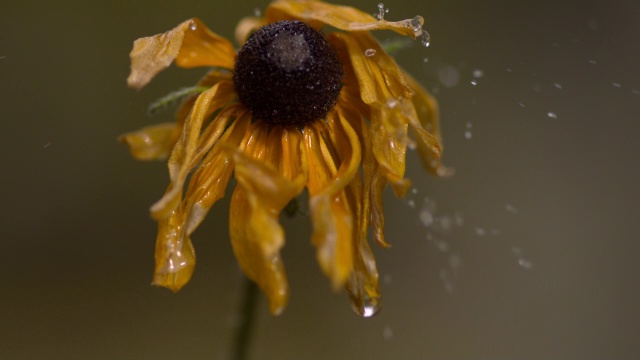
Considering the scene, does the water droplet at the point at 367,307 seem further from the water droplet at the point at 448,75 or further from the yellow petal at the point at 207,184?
the water droplet at the point at 448,75

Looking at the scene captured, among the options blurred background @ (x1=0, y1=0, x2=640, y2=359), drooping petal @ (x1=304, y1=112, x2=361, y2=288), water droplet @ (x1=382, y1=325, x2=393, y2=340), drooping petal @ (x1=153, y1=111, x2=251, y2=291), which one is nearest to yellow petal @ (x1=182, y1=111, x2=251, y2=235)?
drooping petal @ (x1=153, y1=111, x2=251, y2=291)

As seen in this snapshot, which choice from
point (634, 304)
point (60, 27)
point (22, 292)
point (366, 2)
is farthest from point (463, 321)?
point (60, 27)

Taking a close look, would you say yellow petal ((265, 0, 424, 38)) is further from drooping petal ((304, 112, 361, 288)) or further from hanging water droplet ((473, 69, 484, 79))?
hanging water droplet ((473, 69, 484, 79))

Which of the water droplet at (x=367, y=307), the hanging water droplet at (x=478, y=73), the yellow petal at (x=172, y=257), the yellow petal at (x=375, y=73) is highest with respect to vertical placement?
the yellow petal at (x=375, y=73)

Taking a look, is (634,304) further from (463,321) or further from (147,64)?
(147,64)

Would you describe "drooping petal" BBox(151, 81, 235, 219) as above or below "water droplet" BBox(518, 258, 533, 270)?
above

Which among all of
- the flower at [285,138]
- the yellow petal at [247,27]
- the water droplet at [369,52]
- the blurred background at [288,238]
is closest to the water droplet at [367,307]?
the flower at [285,138]

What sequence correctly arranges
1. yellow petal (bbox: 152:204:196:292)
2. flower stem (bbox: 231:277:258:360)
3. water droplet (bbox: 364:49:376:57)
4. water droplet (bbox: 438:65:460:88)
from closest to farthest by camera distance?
yellow petal (bbox: 152:204:196:292), water droplet (bbox: 364:49:376:57), flower stem (bbox: 231:277:258:360), water droplet (bbox: 438:65:460:88)

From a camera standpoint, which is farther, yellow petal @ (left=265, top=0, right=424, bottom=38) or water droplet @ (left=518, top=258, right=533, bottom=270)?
water droplet @ (left=518, top=258, right=533, bottom=270)

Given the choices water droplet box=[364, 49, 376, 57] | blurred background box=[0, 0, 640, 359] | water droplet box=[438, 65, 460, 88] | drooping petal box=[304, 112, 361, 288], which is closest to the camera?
drooping petal box=[304, 112, 361, 288]

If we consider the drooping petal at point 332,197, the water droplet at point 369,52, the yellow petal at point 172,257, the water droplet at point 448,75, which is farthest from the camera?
the water droplet at point 448,75
